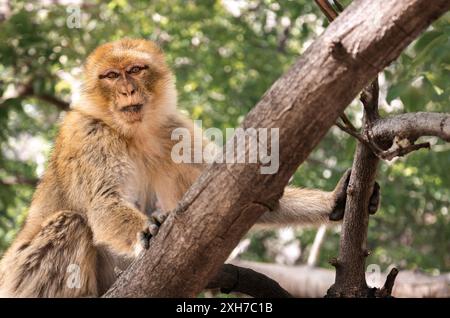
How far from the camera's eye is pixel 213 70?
368 inches

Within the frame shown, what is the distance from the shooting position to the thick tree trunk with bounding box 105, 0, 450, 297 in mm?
2984

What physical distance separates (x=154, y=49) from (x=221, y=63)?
3.56 m

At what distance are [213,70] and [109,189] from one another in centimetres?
455

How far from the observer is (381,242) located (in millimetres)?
11367

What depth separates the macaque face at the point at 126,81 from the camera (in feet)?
17.7

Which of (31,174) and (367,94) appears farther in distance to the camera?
(31,174)

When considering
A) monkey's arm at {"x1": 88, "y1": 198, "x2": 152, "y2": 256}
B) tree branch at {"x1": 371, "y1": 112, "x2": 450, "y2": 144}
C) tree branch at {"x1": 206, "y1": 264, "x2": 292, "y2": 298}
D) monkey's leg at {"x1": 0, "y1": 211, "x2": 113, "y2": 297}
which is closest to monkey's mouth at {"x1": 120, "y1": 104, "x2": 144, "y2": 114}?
monkey's arm at {"x1": 88, "y1": 198, "x2": 152, "y2": 256}

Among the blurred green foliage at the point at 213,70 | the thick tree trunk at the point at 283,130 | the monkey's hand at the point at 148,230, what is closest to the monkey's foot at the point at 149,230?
the monkey's hand at the point at 148,230

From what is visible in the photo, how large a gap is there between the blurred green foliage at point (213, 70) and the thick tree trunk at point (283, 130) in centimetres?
491

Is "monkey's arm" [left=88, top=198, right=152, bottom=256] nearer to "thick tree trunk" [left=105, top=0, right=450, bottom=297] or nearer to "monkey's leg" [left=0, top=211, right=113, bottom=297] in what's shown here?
"monkey's leg" [left=0, top=211, right=113, bottom=297]

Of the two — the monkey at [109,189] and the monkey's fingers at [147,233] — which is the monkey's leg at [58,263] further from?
the monkey's fingers at [147,233]
